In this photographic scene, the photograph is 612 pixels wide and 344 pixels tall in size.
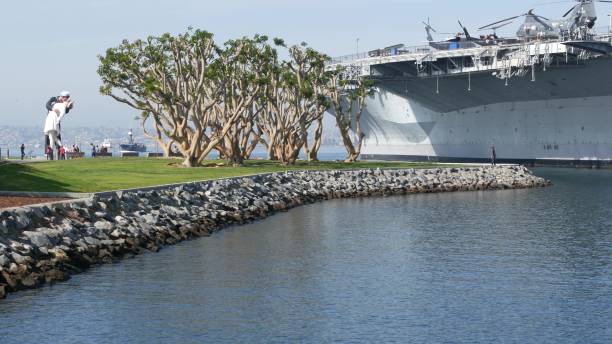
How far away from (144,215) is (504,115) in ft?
239

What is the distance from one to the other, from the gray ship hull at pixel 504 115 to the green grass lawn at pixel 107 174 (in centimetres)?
2211

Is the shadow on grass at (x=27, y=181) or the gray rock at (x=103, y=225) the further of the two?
the shadow on grass at (x=27, y=181)

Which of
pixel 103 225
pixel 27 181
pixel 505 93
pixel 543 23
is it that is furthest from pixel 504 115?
pixel 103 225

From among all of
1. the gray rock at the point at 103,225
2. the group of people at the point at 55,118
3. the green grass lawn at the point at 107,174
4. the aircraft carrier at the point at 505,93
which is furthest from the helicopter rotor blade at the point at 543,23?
the gray rock at the point at 103,225

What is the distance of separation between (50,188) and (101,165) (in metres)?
25.2

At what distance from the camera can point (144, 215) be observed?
39500 millimetres

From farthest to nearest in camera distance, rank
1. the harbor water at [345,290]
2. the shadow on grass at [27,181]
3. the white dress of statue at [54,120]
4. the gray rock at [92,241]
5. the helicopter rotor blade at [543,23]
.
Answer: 1. the helicopter rotor blade at [543,23]
2. the white dress of statue at [54,120]
3. the shadow on grass at [27,181]
4. the gray rock at [92,241]
5. the harbor water at [345,290]

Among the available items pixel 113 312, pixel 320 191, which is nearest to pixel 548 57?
pixel 320 191

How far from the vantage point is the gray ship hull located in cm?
9356

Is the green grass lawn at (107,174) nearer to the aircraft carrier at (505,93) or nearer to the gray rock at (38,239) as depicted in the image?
the gray rock at (38,239)

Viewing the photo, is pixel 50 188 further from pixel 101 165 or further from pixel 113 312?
pixel 101 165

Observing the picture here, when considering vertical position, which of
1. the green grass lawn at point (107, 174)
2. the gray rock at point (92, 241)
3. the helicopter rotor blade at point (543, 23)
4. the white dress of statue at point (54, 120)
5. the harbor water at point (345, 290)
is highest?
the helicopter rotor blade at point (543, 23)

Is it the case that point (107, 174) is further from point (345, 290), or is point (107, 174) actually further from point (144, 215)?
point (345, 290)

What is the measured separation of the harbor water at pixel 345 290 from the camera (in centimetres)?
2231
